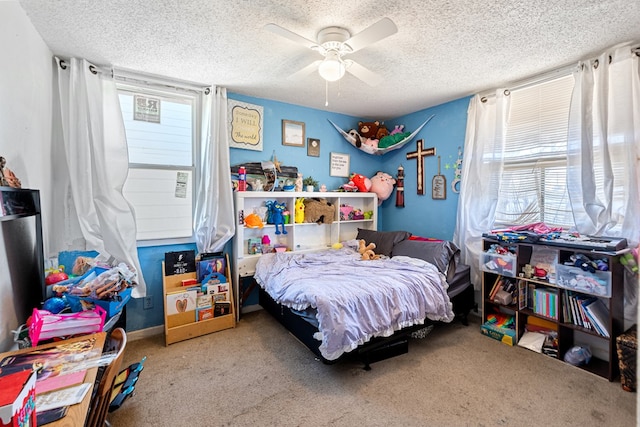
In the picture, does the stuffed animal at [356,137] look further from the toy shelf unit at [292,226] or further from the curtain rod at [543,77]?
the curtain rod at [543,77]

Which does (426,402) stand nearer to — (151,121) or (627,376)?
(627,376)

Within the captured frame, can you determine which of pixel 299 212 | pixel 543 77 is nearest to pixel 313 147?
pixel 299 212

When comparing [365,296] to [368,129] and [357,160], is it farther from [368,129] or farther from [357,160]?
[368,129]

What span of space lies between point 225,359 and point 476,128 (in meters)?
3.28

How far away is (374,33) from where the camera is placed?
1.68m

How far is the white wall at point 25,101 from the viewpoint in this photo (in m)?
1.54

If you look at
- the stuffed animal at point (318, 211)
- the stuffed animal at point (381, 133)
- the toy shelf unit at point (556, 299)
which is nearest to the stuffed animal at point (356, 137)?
the stuffed animal at point (381, 133)

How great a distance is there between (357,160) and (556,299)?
2743 mm

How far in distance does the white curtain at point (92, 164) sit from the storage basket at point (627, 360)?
370cm

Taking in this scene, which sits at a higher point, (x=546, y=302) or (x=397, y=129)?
(x=397, y=129)

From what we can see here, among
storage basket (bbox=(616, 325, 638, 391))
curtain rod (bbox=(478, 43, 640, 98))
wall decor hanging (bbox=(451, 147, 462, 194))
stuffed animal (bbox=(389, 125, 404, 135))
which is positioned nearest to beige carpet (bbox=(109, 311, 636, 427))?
storage basket (bbox=(616, 325, 638, 391))

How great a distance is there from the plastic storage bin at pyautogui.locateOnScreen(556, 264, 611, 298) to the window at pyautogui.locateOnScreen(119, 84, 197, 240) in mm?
3369

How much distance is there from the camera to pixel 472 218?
10.1ft

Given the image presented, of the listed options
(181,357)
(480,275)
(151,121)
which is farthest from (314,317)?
(151,121)
